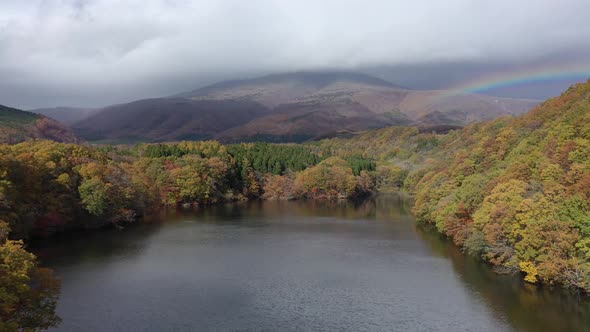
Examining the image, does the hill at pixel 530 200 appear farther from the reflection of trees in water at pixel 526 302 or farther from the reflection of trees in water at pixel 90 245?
the reflection of trees in water at pixel 90 245

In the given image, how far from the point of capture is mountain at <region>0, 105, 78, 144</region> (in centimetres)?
10704

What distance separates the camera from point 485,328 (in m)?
26.1

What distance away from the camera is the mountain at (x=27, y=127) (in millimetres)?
107037

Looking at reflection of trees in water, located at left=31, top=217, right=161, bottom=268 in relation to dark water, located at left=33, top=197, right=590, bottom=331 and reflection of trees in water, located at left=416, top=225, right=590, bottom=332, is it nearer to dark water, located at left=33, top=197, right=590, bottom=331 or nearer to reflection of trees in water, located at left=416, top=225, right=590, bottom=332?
dark water, located at left=33, top=197, right=590, bottom=331

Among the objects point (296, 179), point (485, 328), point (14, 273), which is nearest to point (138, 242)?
point (14, 273)

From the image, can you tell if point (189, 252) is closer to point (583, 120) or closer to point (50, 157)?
point (50, 157)

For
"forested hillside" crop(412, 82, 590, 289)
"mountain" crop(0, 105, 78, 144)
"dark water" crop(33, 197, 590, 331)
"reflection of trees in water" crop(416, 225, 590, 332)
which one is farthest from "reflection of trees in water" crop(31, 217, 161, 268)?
"mountain" crop(0, 105, 78, 144)

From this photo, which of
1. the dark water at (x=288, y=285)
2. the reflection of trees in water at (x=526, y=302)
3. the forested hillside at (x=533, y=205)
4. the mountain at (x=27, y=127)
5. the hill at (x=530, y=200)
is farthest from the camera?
the mountain at (x=27, y=127)

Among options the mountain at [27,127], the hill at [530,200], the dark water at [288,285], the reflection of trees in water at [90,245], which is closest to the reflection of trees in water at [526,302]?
the dark water at [288,285]

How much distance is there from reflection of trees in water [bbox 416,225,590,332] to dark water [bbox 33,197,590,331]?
0.19ft

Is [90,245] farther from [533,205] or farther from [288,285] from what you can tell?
[533,205]

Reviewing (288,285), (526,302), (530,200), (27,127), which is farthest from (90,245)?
(27,127)

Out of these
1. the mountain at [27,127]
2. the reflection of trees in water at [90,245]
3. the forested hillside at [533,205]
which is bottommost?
the reflection of trees in water at [90,245]

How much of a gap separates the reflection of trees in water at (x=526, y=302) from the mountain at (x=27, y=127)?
300ft
